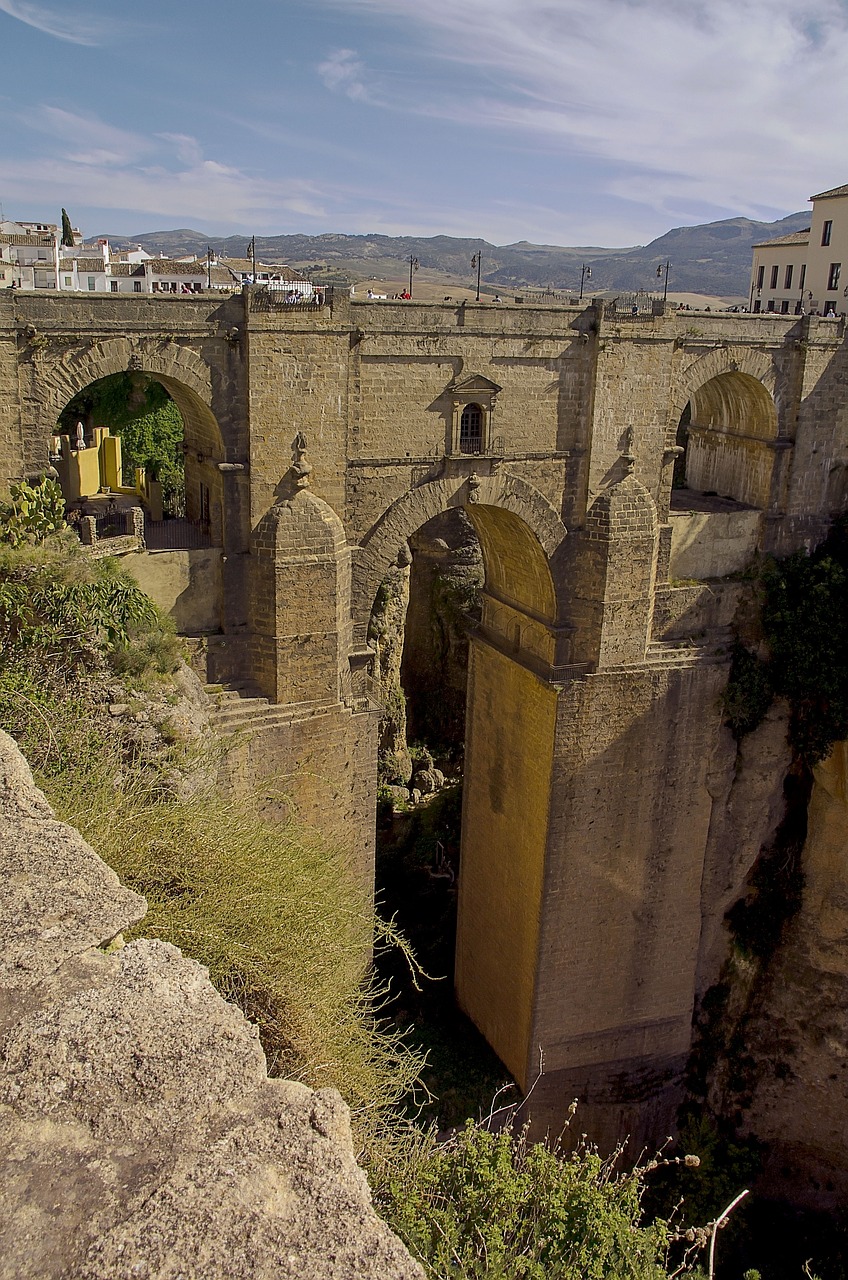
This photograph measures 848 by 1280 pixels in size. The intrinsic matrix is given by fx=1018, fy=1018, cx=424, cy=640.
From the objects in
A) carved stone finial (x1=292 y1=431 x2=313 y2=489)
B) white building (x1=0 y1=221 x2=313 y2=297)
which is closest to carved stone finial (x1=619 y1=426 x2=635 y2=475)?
carved stone finial (x1=292 y1=431 x2=313 y2=489)

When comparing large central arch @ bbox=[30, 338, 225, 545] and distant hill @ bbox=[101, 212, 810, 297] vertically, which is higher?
distant hill @ bbox=[101, 212, 810, 297]

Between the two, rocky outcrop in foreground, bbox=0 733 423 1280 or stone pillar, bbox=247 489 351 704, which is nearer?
rocky outcrop in foreground, bbox=0 733 423 1280

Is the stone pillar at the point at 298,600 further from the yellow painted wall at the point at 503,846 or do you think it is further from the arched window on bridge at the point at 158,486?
the yellow painted wall at the point at 503,846

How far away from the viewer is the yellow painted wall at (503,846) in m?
16.4

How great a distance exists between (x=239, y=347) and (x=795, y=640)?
10005 mm

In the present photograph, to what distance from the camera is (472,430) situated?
572 inches

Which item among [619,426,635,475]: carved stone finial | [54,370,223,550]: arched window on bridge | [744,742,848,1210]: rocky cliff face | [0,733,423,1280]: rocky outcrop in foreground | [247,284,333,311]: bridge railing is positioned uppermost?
[247,284,333,311]: bridge railing

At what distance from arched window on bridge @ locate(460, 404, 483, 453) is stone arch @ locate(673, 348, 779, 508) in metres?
3.36

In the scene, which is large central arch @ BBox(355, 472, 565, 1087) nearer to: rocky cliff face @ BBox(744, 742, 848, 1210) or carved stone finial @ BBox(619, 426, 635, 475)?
carved stone finial @ BBox(619, 426, 635, 475)

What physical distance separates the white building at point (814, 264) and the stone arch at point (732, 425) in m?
17.8

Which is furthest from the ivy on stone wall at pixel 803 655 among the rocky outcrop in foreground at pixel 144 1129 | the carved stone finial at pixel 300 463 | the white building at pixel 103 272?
the white building at pixel 103 272

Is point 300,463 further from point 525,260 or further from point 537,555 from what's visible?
point 525,260

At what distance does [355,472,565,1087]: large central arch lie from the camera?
1457 centimetres

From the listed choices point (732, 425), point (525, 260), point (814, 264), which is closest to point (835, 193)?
point (814, 264)
